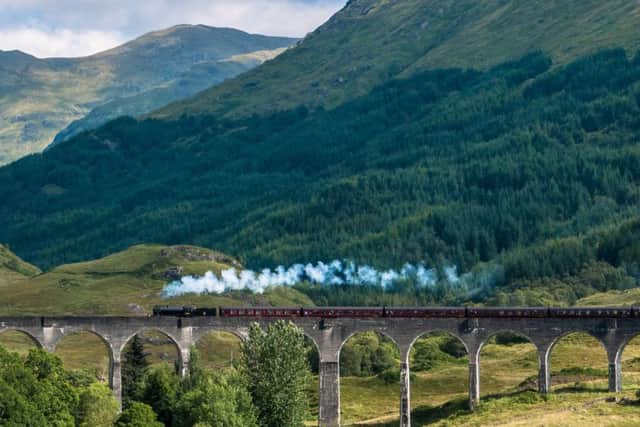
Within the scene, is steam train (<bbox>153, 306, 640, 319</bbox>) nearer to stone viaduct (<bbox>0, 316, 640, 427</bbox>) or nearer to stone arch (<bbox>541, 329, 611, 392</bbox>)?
stone viaduct (<bbox>0, 316, 640, 427</bbox>)

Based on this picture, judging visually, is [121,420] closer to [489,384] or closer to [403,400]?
[403,400]

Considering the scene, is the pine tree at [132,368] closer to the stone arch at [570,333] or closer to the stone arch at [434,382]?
the stone arch at [434,382]

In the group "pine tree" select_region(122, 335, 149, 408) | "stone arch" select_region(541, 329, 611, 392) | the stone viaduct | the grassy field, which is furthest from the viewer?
"pine tree" select_region(122, 335, 149, 408)

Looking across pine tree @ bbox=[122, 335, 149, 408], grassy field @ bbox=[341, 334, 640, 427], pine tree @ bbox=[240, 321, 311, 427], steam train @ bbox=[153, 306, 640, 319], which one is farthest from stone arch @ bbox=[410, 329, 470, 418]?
pine tree @ bbox=[122, 335, 149, 408]

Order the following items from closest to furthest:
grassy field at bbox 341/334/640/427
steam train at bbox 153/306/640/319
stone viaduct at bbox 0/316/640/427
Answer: grassy field at bbox 341/334/640/427 → stone viaduct at bbox 0/316/640/427 → steam train at bbox 153/306/640/319

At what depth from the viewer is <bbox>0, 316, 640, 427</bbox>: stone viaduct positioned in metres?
140

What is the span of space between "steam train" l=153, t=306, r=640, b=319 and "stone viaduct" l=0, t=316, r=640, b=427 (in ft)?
2.08

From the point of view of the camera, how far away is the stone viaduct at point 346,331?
140 metres

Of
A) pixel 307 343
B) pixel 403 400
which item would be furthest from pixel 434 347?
pixel 403 400

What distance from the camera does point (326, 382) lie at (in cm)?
14488

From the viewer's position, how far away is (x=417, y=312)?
145 metres

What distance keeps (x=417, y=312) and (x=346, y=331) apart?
9.25m

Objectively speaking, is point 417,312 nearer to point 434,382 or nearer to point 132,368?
point 434,382

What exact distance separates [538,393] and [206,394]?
138ft
